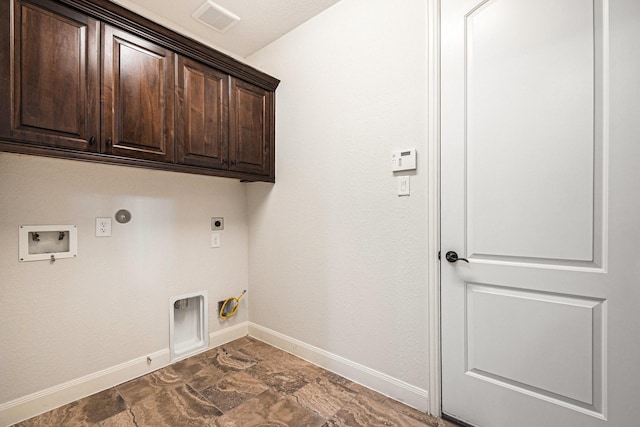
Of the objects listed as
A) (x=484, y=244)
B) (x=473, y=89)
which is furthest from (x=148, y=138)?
(x=484, y=244)

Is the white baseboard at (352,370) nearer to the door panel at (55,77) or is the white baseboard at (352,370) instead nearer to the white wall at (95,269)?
the white wall at (95,269)

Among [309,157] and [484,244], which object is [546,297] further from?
[309,157]

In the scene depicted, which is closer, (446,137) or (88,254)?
(446,137)

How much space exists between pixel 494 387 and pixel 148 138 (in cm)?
238

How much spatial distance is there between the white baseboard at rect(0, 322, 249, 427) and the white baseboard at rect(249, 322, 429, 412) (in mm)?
630

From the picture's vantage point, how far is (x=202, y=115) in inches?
78.7

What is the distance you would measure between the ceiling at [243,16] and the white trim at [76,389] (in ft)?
8.08

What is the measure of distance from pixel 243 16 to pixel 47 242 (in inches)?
80.7

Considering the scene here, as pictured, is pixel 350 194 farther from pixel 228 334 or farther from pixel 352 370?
pixel 228 334

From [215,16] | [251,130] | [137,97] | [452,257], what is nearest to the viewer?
[452,257]

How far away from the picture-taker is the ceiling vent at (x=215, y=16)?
2.10m

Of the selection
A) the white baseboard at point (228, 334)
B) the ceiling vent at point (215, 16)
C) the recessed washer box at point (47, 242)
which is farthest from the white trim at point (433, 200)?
the recessed washer box at point (47, 242)

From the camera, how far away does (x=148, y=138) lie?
5.71 ft

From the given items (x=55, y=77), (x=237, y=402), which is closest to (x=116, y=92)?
(x=55, y=77)
